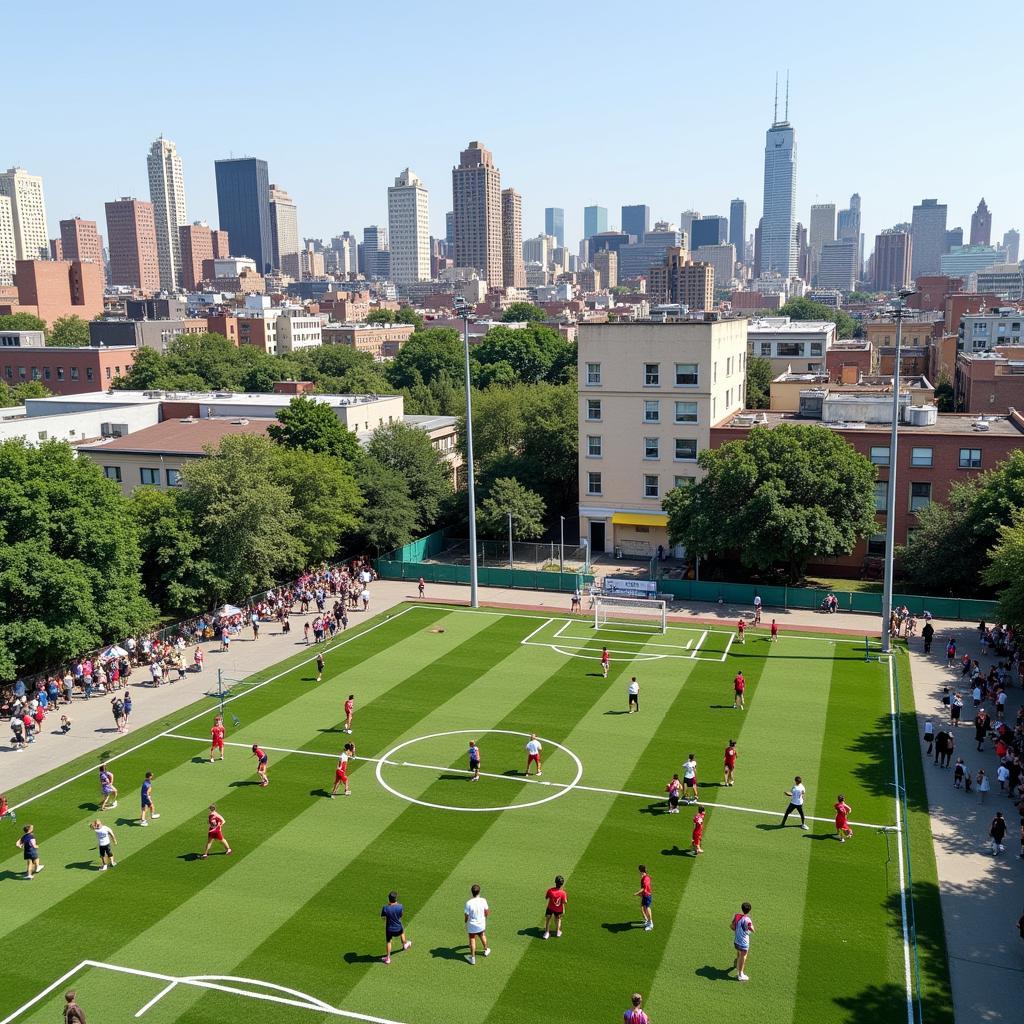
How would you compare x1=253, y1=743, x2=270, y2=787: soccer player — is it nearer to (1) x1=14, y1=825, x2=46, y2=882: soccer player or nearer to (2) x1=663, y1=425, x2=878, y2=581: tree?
(1) x1=14, y1=825, x2=46, y2=882: soccer player

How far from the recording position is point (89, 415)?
8031 cm

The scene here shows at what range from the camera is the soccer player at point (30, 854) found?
2591 cm

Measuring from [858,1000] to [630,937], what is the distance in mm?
5037

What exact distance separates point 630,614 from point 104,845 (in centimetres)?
3105

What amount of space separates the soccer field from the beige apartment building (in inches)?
944

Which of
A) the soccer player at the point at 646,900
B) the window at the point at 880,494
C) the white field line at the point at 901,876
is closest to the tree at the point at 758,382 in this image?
the window at the point at 880,494

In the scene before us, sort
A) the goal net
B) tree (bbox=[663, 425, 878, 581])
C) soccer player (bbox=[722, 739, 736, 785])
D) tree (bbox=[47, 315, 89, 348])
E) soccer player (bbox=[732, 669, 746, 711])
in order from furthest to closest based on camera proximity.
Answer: tree (bbox=[47, 315, 89, 348]) → tree (bbox=[663, 425, 878, 581]) → the goal net → soccer player (bbox=[732, 669, 746, 711]) → soccer player (bbox=[722, 739, 736, 785])

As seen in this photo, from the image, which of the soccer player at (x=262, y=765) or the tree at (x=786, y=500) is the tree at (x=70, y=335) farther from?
the soccer player at (x=262, y=765)

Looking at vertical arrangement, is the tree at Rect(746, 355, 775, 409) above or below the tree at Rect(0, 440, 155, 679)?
above

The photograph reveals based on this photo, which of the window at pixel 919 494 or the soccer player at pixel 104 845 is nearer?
the soccer player at pixel 104 845

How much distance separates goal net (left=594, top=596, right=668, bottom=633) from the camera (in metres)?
49.5

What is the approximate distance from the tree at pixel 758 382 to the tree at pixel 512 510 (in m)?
41.0

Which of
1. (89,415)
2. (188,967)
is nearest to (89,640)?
(188,967)

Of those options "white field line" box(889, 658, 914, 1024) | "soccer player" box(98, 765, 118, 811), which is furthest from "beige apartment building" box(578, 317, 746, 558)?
"soccer player" box(98, 765, 118, 811)
